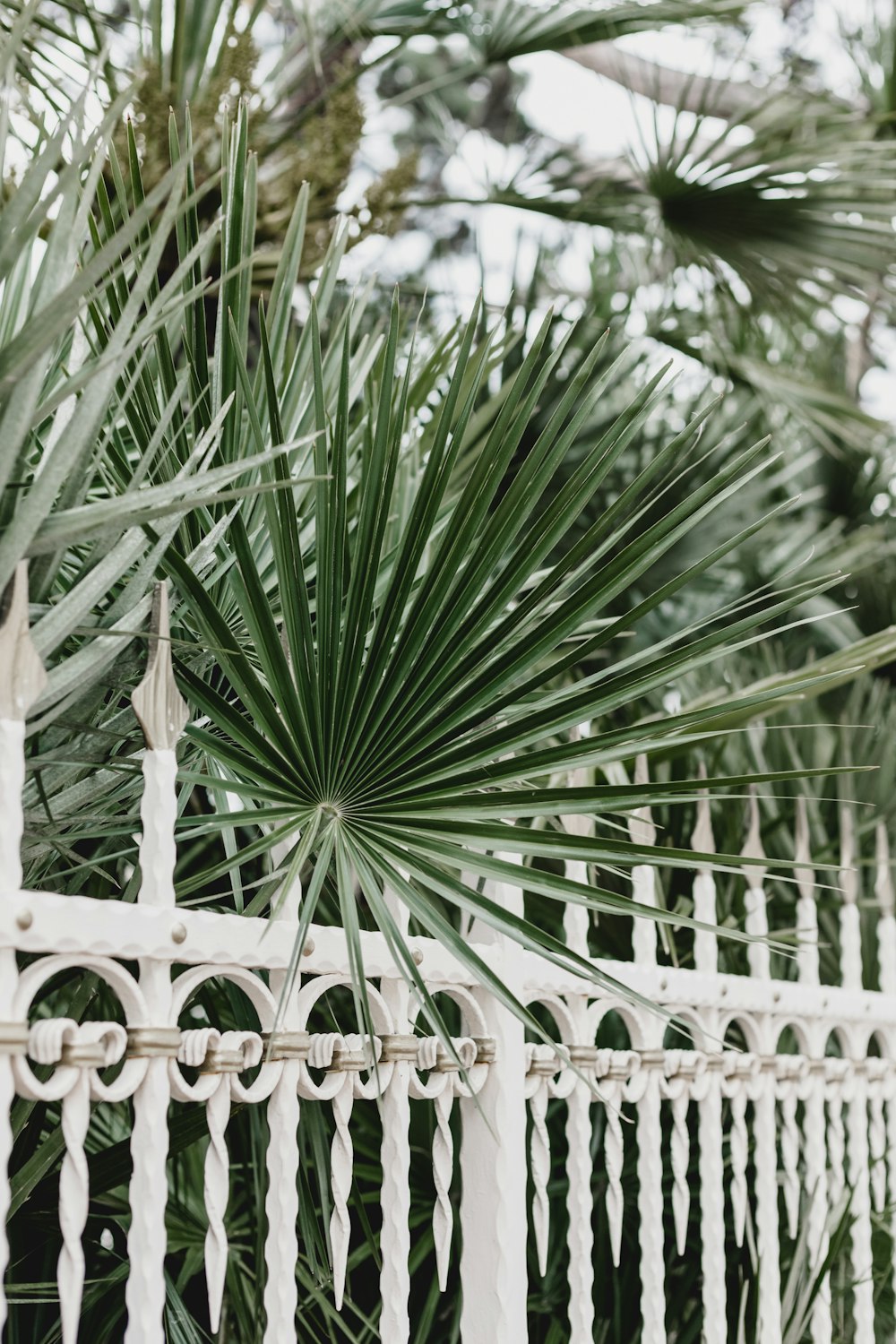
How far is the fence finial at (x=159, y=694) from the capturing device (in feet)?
4.29

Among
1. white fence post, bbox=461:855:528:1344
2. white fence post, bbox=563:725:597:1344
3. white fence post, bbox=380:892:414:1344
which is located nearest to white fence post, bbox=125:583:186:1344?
white fence post, bbox=380:892:414:1344

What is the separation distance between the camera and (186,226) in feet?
5.22

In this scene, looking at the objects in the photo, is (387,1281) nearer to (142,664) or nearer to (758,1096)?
(142,664)

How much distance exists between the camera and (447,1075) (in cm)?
166

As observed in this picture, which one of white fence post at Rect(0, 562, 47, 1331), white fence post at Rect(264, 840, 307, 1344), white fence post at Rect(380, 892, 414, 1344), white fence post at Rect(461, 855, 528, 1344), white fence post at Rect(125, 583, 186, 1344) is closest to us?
white fence post at Rect(0, 562, 47, 1331)

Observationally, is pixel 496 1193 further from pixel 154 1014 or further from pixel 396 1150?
pixel 154 1014

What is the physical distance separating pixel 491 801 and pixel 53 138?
750mm

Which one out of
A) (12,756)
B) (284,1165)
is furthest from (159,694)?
(284,1165)

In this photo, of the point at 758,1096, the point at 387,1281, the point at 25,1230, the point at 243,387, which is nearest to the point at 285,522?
the point at 243,387

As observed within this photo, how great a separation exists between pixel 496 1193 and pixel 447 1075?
0.69 feet

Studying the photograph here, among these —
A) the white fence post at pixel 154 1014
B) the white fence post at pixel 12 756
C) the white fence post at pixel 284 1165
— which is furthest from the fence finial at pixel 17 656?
the white fence post at pixel 284 1165

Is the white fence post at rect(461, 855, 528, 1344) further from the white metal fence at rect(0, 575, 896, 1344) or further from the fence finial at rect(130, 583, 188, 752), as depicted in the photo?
the fence finial at rect(130, 583, 188, 752)

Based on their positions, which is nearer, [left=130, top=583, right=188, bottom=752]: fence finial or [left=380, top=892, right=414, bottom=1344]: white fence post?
[left=130, top=583, right=188, bottom=752]: fence finial

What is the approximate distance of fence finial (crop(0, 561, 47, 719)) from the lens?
45.4 inches
